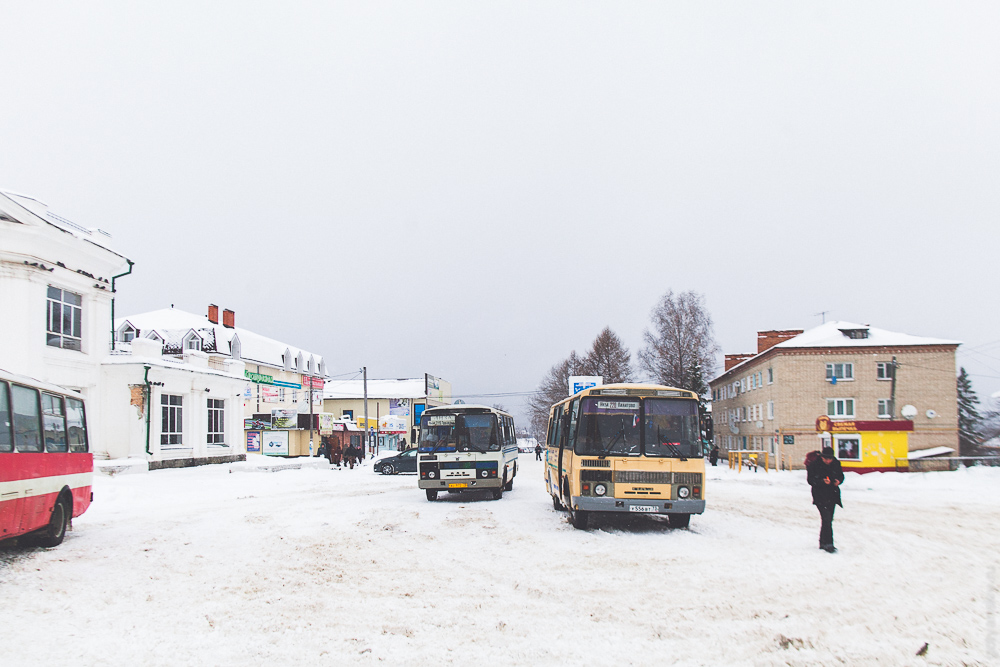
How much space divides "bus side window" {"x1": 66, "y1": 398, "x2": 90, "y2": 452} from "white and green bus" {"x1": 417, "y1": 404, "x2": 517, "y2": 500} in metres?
8.24

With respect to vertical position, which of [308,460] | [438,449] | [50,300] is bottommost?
[308,460]

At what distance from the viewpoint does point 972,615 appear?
6969 millimetres

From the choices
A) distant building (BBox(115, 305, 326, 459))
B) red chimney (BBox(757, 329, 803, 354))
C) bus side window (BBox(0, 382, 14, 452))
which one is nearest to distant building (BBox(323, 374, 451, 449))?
distant building (BBox(115, 305, 326, 459))

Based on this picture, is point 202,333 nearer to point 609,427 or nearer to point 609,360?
point 609,360

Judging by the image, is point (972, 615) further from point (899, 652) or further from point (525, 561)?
point (525, 561)

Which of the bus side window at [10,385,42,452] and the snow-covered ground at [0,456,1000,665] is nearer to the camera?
the snow-covered ground at [0,456,1000,665]

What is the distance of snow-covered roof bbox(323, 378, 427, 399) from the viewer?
105656 millimetres

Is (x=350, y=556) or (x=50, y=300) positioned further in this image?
(x=50, y=300)

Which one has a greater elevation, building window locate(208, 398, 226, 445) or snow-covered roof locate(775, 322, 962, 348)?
snow-covered roof locate(775, 322, 962, 348)

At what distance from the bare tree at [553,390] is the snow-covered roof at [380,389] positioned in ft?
57.8

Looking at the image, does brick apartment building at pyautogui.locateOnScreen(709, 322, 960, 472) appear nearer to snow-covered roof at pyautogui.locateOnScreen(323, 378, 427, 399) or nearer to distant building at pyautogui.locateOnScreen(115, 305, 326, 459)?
distant building at pyautogui.locateOnScreen(115, 305, 326, 459)

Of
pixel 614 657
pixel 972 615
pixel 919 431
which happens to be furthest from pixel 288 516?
pixel 919 431

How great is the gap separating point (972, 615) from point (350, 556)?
7444 mm

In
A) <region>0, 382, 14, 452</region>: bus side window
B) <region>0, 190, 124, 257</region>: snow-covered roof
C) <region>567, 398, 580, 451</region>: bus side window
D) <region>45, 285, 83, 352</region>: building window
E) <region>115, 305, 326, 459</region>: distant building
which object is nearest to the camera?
<region>0, 382, 14, 452</region>: bus side window
